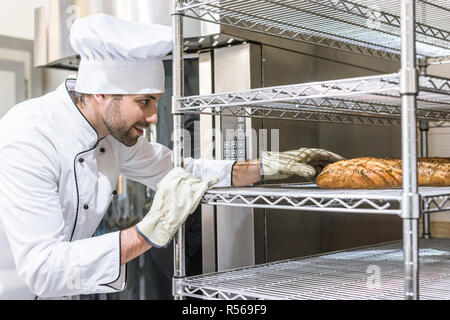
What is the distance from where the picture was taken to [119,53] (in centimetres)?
142

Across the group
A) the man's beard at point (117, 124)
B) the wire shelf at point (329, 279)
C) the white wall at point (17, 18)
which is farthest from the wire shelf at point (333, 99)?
the white wall at point (17, 18)

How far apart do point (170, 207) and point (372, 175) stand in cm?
51

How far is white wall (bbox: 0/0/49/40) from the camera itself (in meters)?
2.24

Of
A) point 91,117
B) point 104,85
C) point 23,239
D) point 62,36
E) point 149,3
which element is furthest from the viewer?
point 62,36

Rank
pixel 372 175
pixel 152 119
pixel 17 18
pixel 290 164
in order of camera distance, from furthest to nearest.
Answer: pixel 17 18
pixel 290 164
pixel 152 119
pixel 372 175

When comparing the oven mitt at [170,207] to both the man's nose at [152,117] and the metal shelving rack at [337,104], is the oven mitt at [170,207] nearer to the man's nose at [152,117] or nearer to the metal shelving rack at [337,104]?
the metal shelving rack at [337,104]

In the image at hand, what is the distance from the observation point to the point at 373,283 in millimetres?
1260

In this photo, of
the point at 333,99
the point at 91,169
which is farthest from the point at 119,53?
the point at 333,99

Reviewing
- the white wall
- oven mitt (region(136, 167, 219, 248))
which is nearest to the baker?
oven mitt (region(136, 167, 219, 248))

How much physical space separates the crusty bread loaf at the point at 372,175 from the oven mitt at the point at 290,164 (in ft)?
0.54

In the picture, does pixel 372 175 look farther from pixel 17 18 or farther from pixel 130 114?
pixel 17 18
